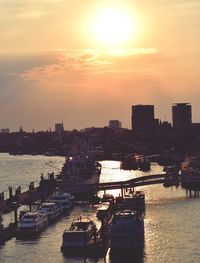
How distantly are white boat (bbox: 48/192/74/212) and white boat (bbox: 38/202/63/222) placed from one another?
0.64 m

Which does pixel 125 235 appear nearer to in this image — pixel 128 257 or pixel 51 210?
pixel 128 257

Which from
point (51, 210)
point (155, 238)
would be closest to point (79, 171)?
point (51, 210)

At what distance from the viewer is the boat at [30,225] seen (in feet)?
66.6

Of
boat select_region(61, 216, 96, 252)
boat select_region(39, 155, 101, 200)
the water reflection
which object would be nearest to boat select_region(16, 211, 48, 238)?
boat select_region(61, 216, 96, 252)

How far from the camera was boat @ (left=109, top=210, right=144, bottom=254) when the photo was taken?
18.0 m

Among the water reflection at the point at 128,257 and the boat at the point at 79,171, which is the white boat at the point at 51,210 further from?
the boat at the point at 79,171

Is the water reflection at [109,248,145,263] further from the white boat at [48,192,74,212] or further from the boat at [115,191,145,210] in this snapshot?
the white boat at [48,192,74,212]

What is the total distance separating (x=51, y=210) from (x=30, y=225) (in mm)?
2944

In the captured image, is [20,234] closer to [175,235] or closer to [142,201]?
[175,235]

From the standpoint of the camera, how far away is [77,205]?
1067 inches

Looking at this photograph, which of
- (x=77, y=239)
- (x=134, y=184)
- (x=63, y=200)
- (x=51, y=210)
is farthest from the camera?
(x=134, y=184)

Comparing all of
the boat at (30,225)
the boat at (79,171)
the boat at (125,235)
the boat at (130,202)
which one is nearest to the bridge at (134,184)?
the boat at (79,171)

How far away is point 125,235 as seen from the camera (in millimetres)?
18062

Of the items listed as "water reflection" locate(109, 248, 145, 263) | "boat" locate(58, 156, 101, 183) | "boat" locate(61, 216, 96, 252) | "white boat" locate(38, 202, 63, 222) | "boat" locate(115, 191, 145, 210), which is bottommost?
"water reflection" locate(109, 248, 145, 263)
